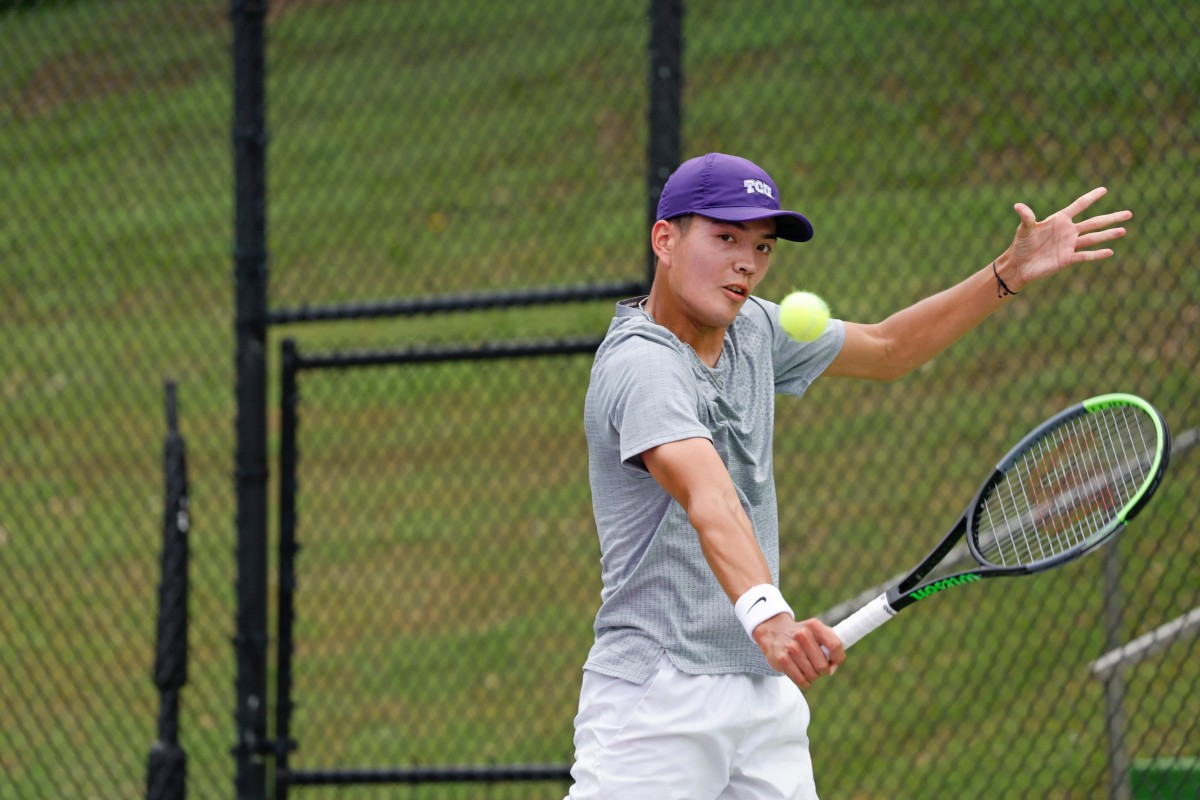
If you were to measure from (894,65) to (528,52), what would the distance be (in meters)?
2.25

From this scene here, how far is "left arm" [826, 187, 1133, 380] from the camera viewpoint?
3232 mm

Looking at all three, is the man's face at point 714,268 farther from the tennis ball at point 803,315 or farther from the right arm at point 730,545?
the right arm at point 730,545

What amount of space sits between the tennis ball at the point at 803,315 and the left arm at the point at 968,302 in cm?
30

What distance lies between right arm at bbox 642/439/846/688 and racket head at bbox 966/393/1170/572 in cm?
73

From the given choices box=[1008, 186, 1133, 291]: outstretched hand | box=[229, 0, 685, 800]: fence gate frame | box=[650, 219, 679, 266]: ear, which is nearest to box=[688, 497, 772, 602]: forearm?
box=[650, 219, 679, 266]: ear

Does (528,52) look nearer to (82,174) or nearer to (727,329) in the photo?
(82,174)

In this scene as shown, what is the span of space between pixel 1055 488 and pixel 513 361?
5599mm

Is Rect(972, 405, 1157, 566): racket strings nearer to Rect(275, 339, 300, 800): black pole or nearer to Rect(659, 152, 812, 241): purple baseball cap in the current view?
Rect(659, 152, 812, 241): purple baseball cap

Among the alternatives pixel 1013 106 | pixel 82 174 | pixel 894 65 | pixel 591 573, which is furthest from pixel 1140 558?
pixel 82 174

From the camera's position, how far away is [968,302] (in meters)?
3.39

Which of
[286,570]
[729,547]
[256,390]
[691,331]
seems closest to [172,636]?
[286,570]

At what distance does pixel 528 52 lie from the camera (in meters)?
9.26

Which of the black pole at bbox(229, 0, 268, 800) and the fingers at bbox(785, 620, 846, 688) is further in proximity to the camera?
the black pole at bbox(229, 0, 268, 800)

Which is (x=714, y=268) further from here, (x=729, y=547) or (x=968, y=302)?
(x=968, y=302)
